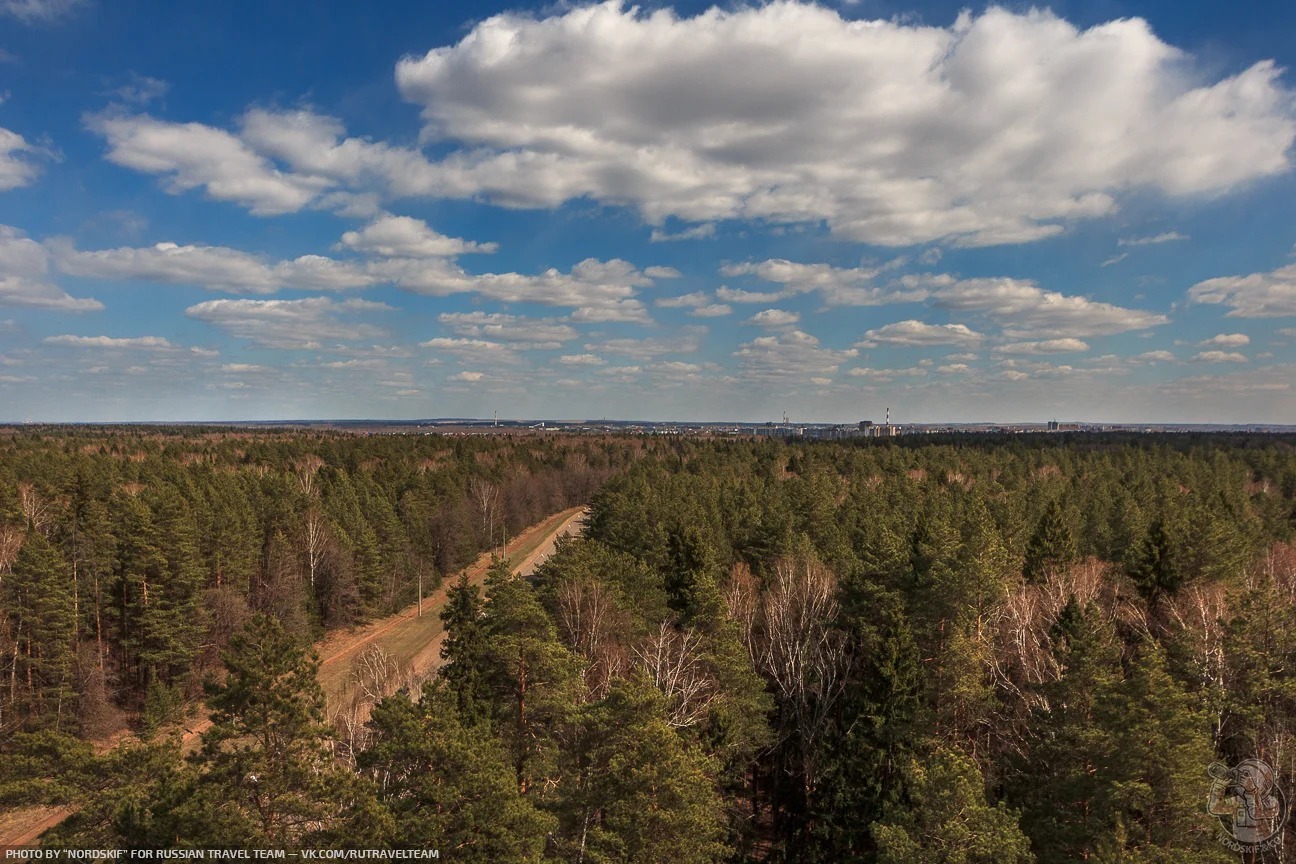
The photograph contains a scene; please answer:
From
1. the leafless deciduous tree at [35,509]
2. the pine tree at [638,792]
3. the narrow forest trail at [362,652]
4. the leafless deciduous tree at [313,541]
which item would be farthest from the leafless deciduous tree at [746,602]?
the leafless deciduous tree at [35,509]

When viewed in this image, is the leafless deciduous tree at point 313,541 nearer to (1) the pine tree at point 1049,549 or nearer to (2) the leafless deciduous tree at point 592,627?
(2) the leafless deciduous tree at point 592,627

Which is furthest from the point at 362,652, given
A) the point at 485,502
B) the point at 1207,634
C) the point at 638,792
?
the point at 1207,634

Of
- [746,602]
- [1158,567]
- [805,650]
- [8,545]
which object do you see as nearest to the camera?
[805,650]

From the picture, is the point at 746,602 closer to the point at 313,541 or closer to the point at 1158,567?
the point at 1158,567

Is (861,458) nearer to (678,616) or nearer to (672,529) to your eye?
(672,529)

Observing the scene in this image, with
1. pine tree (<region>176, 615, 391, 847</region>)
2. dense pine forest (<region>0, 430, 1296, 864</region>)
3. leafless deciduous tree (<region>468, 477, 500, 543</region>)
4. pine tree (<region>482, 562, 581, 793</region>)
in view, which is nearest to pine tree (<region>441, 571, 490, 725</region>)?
dense pine forest (<region>0, 430, 1296, 864</region>)

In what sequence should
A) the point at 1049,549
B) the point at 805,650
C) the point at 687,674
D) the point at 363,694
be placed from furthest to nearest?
the point at 1049,549
the point at 363,694
the point at 805,650
the point at 687,674

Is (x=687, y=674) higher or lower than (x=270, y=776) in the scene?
lower
